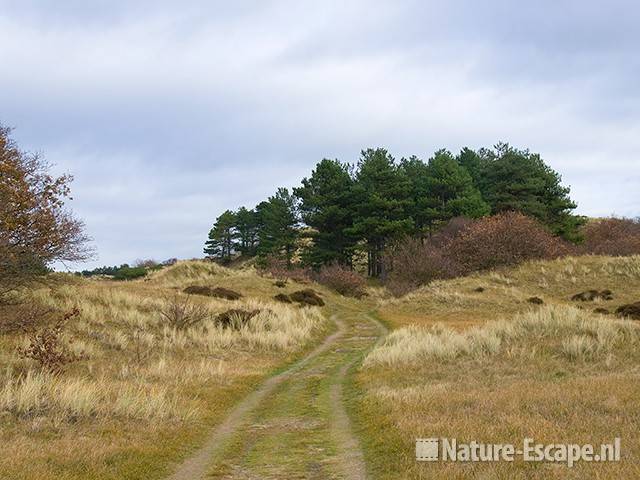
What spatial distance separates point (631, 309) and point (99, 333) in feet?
80.0

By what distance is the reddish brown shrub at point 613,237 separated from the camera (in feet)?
195

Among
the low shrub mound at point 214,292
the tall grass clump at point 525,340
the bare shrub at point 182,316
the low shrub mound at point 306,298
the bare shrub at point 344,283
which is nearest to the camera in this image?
the tall grass clump at point 525,340

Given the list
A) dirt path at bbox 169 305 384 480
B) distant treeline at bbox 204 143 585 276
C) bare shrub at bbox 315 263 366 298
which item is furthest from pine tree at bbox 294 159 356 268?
dirt path at bbox 169 305 384 480

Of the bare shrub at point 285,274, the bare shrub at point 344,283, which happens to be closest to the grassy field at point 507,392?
the bare shrub at point 344,283

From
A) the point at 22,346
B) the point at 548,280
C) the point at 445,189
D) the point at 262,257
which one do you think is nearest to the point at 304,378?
the point at 22,346

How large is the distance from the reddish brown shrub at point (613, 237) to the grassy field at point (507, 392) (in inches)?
1580

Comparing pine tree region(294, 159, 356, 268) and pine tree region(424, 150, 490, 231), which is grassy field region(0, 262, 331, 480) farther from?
pine tree region(424, 150, 490, 231)

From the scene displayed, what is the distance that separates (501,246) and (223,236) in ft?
203

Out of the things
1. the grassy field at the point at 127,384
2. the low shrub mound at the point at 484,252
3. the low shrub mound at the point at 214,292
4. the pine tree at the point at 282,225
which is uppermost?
the pine tree at the point at 282,225

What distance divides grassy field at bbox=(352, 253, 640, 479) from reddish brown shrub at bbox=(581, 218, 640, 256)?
132 ft

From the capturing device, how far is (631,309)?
2758cm

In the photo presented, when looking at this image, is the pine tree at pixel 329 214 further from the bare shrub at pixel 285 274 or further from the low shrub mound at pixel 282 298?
the low shrub mound at pixel 282 298

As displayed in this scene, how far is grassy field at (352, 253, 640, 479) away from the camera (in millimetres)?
7566

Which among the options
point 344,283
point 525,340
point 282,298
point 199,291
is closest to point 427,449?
point 525,340
